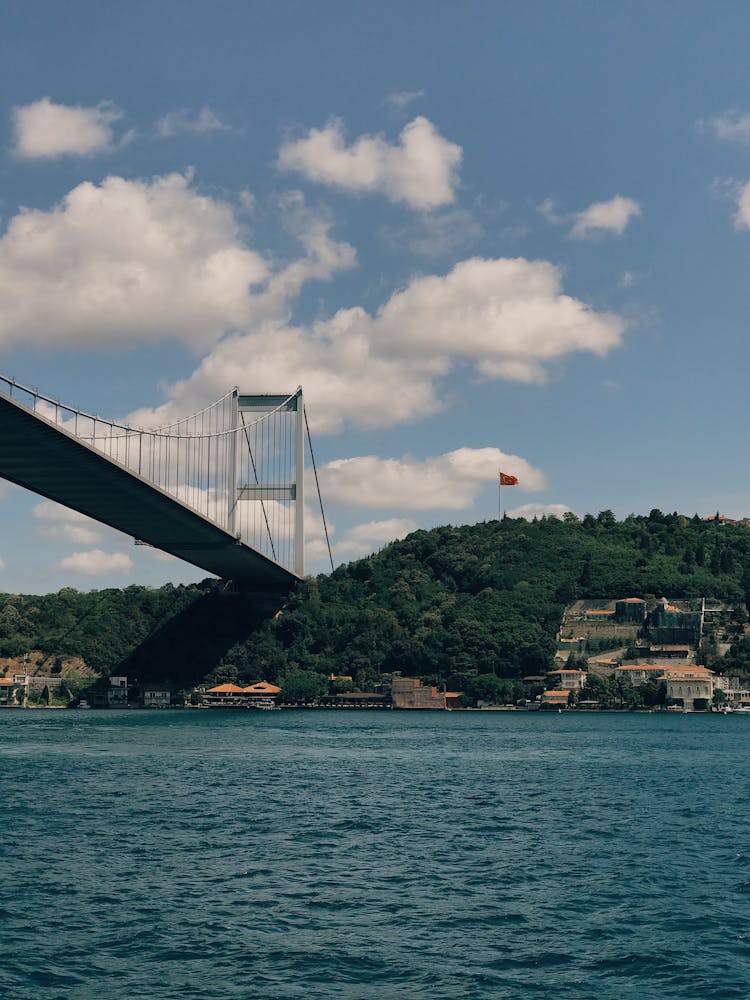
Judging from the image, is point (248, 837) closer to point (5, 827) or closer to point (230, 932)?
point (5, 827)

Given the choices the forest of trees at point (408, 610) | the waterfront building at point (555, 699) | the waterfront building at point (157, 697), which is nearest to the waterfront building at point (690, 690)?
the forest of trees at point (408, 610)

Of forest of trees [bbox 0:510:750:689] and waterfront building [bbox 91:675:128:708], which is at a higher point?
forest of trees [bbox 0:510:750:689]

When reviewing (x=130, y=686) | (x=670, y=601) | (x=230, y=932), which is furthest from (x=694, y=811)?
(x=670, y=601)

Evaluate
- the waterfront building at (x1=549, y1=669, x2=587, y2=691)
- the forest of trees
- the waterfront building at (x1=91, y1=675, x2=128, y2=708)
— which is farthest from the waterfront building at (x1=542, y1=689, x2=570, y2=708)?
the waterfront building at (x1=91, y1=675, x2=128, y2=708)

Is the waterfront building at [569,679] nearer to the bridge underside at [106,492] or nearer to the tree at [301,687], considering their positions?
the tree at [301,687]

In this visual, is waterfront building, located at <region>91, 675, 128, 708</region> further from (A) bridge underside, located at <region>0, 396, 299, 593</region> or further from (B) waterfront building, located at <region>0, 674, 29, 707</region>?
(A) bridge underside, located at <region>0, 396, 299, 593</region>
